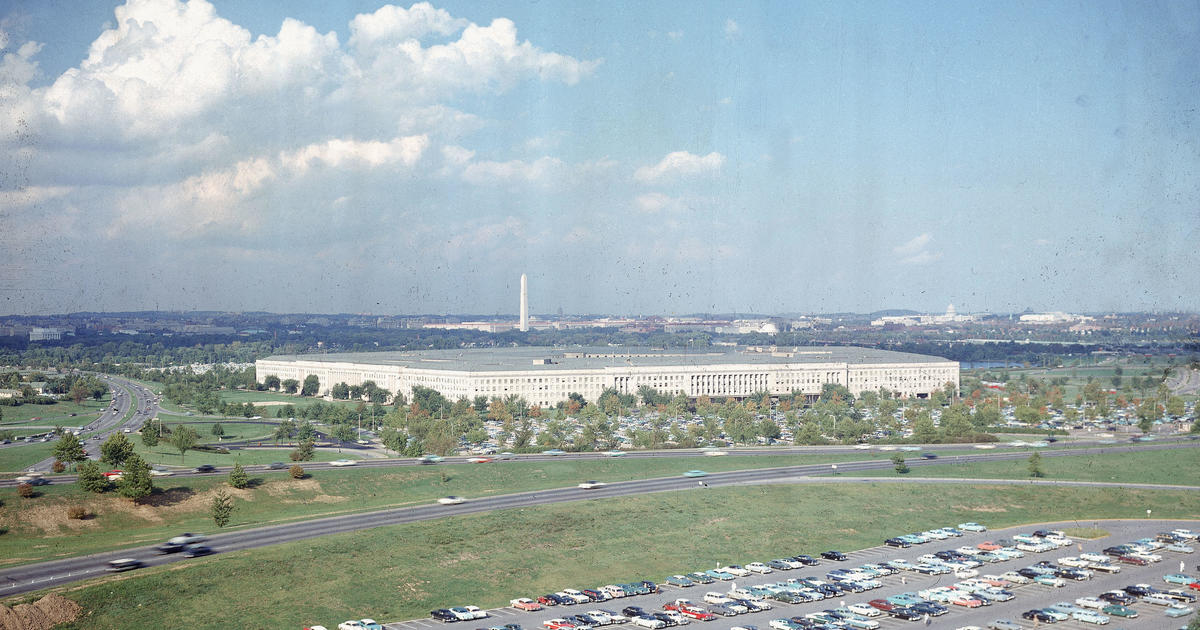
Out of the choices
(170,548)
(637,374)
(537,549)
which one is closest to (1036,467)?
(537,549)

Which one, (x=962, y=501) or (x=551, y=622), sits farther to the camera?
(x=962, y=501)

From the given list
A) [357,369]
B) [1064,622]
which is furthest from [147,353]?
[1064,622]

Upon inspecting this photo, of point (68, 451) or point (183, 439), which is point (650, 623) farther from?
point (183, 439)

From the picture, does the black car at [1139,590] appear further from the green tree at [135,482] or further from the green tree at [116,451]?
the green tree at [116,451]

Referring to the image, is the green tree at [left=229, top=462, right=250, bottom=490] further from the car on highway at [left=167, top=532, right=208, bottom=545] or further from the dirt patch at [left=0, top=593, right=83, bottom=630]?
the dirt patch at [left=0, top=593, right=83, bottom=630]

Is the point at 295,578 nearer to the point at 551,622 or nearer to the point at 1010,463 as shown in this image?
the point at 551,622
